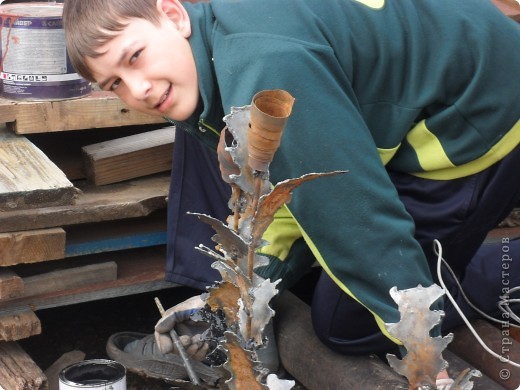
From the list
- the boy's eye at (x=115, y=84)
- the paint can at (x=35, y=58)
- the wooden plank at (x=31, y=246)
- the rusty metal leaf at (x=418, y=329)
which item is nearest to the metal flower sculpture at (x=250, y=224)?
the rusty metal leaf at (x=418, y=329)

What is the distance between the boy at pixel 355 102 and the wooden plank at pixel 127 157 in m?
0.54

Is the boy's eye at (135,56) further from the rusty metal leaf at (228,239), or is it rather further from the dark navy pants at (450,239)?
the rusty metal leaf at (228,239)

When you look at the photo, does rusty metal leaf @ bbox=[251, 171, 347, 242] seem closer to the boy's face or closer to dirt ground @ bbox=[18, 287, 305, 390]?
the boy's face

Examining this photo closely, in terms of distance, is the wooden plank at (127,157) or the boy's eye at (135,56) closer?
the boy's eye at (135,56)

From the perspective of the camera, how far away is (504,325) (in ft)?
8.32

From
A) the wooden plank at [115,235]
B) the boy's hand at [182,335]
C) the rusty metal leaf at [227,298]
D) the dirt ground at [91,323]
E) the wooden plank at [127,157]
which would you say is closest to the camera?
the rusty metal leaf at [227,298]

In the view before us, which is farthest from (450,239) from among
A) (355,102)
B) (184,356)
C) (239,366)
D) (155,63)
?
(239,366)

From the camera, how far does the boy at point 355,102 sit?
5.86 feet

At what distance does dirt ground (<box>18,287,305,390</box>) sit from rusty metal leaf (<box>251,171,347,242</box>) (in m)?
1.97

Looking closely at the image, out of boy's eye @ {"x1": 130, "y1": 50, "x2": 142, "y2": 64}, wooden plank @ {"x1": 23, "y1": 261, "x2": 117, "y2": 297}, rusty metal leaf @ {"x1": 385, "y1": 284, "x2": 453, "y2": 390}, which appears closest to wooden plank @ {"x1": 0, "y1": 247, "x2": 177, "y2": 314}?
wooden plank @ {"x1": 23, "y1": 261, "x2": 117, "y2": 297}

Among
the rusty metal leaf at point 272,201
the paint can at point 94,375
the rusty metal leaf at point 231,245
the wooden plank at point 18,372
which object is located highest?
the rusty metal leaf at point 272,201

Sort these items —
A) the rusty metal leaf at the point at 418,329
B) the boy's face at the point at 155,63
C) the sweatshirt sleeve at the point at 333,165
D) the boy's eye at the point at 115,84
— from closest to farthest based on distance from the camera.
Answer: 1. the rusty metal leaf at the point at 418,329
2. the sweatshirt sleeve at the point at 333,165
3. the boy's face at the point at 155,63
4. the boy's eye at the point at 115,84

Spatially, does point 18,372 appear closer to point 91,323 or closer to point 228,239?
point 91,323

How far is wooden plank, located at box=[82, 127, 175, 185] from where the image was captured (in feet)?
8.60
